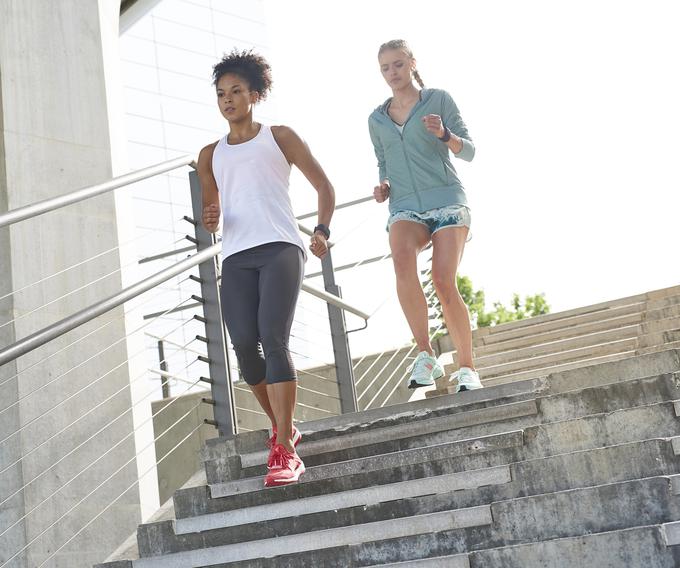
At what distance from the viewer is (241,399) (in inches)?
299

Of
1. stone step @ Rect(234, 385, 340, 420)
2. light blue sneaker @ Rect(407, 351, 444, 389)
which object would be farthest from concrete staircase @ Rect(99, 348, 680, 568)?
stone step @ Rect(234, 385, 340, 420)

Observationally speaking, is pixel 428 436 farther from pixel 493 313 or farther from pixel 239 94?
pixel 493 313

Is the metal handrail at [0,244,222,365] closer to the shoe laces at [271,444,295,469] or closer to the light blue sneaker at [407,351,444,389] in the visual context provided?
the shoe laces at [271,444,295,469]

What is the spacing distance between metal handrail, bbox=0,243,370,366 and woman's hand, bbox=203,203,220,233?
0.40m

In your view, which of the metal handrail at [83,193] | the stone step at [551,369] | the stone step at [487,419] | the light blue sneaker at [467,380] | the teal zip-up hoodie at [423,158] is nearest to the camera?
the stone step at [487,419]

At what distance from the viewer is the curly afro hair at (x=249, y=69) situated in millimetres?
4035

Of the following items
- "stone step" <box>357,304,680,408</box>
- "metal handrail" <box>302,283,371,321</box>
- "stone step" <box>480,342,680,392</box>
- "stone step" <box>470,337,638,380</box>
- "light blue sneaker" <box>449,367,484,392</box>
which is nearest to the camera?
"light blue sneaker" <box>449,367,484,392</box>

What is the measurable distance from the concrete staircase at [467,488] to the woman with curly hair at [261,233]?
225 mm

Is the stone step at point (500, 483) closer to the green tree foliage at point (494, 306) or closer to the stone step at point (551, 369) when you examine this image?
the stone step at point (551, 369)

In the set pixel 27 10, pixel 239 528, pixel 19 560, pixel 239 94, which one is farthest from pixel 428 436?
pixel 27 10

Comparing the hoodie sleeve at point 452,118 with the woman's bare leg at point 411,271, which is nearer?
the woman's bare leg at point 411,271

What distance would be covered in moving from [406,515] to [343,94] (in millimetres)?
Answer: 20346

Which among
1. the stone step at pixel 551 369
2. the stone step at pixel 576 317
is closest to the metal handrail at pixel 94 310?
the stone step at pixel 551 369

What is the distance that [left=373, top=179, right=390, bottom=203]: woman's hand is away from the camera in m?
4.69
